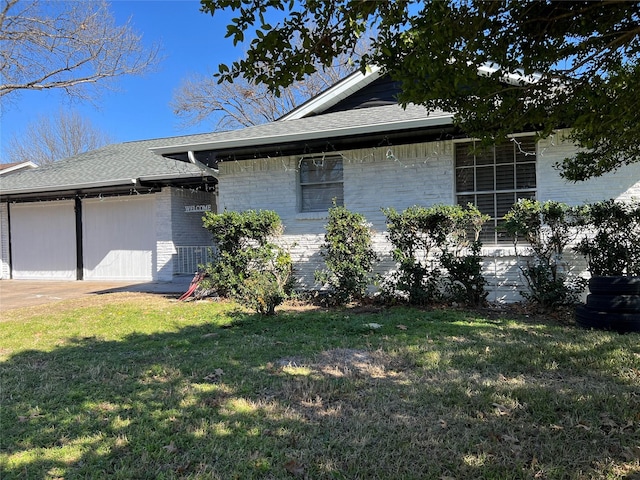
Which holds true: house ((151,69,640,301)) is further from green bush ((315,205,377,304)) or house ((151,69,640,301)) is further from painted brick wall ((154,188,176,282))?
painted brick wall ((154,188,176,282))

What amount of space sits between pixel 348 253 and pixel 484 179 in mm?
2945

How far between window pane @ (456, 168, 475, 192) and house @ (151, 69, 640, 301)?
0.02 meters

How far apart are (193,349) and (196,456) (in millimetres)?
2573

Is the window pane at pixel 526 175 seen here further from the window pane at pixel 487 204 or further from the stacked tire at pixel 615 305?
the stacked tire at pixel 615 305

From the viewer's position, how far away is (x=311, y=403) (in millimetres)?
3465

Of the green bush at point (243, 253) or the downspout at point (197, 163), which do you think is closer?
the green bush at point (243, 253)

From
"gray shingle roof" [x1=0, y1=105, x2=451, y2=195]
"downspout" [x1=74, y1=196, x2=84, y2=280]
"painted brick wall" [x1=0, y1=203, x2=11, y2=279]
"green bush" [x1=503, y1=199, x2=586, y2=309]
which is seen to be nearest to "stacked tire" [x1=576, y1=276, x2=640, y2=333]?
"green bush" [x1=503, y1=199, x2=586, y2=309]

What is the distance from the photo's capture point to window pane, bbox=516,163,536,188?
786 centimetres

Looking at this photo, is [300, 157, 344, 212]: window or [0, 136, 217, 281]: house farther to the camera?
[0, 136, 217, 281]: house

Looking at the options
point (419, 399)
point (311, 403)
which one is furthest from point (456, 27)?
point (311, 403)

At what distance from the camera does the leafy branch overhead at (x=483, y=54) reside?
3.21 m

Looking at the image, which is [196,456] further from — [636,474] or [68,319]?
[68,319]

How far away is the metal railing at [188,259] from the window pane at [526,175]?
8562 millimetres

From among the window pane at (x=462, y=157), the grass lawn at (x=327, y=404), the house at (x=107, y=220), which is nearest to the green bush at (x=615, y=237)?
the grass lawn at (x=327, y=404)
